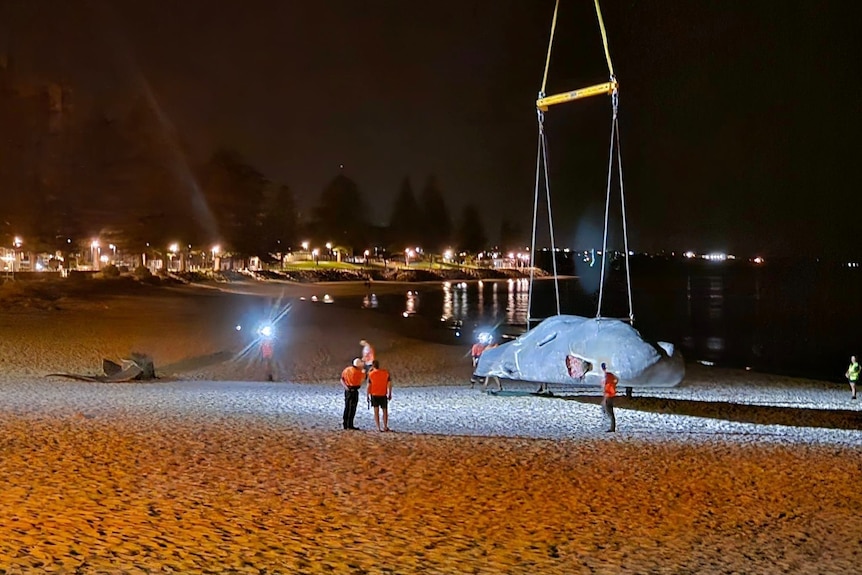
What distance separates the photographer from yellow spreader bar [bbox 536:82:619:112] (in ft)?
53.1

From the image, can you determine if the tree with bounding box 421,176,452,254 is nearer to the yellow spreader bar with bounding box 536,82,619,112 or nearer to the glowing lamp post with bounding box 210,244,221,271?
the glowing lamp post with bounding box 210,244,221,271

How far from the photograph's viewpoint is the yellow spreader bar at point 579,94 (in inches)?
637

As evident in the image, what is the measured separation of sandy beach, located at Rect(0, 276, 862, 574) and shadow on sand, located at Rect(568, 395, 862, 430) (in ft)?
0.52

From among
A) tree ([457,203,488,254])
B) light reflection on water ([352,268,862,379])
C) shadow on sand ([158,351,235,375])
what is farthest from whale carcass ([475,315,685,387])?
tree ([457,203,488,254])

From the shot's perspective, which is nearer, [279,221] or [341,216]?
[279,221]

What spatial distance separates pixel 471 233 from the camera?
577 ft

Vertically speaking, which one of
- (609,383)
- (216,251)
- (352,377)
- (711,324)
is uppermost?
(216,251)

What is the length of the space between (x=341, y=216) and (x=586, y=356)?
116m

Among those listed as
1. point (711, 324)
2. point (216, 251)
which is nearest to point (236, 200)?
point (216, 251)

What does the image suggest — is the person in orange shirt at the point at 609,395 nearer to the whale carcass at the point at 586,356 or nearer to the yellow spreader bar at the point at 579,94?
the whale carcass at the point at 586,356

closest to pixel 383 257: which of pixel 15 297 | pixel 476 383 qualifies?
pixel 15 297

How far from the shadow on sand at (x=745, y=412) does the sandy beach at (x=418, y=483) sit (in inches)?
6.3

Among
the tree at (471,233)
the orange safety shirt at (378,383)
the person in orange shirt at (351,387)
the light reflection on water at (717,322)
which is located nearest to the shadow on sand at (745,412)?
the orange safety shirt at (378,383)

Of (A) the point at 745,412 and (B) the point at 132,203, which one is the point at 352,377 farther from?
(B) the point at 132,203
